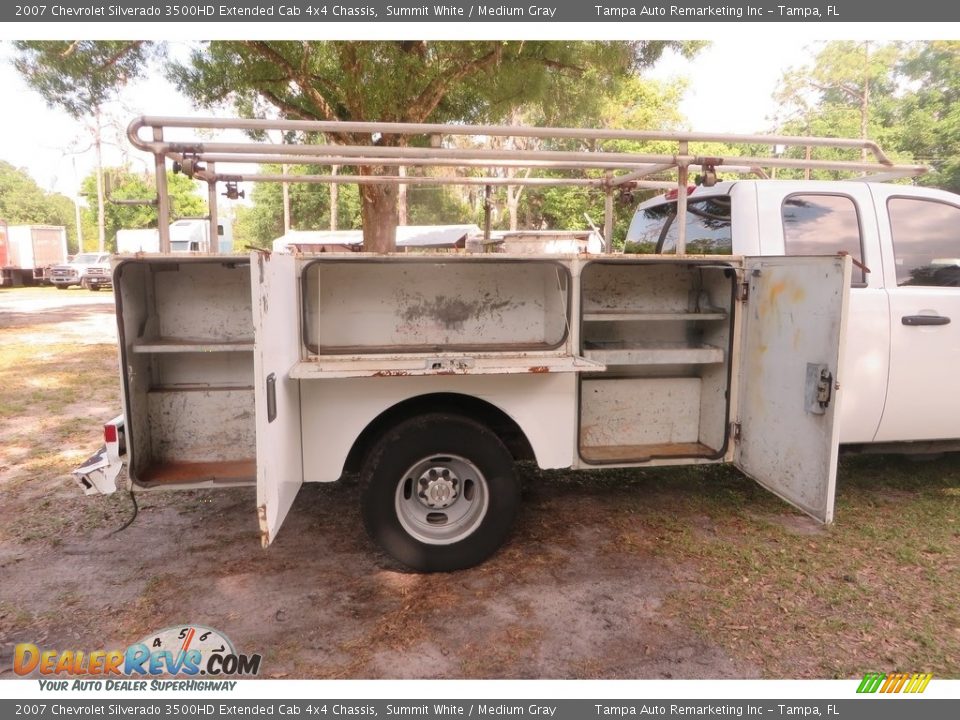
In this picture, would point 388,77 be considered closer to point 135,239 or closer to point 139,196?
point 135,239

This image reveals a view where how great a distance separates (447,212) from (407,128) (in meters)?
33.3

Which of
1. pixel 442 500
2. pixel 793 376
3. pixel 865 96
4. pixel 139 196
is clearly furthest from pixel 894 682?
pixel 139 196

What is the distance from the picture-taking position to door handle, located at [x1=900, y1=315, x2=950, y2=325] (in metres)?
4.03

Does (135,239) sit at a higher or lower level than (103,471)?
higher

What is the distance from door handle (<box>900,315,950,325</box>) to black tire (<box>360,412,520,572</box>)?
2.76 meters

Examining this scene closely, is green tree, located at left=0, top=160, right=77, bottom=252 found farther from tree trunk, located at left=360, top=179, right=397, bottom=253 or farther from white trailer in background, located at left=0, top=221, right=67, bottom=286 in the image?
tree trunk, located at left=360, top=179, right=397, bottom=253

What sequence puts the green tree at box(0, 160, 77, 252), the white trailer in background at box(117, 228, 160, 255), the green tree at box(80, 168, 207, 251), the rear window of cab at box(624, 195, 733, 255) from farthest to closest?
the green tree at box(0, 160, 77, 252) < the green tree at box(80, 168, 207, 251) < the white trailer in background at box(117, 228, 160, 255) < the rear window of cab at box(624, 195, 733, 255)

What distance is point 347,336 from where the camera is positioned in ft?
12.6

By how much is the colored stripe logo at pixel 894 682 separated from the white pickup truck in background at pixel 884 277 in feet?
5.50

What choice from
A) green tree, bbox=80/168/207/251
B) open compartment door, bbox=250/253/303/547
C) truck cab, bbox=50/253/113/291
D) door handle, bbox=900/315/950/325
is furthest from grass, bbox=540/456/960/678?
green tree, bbox=80/168/207/251

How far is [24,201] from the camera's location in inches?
2677

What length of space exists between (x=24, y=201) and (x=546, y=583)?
83.6 metres

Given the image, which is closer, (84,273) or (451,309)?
(451,309)

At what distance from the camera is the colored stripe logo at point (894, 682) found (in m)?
2.65
